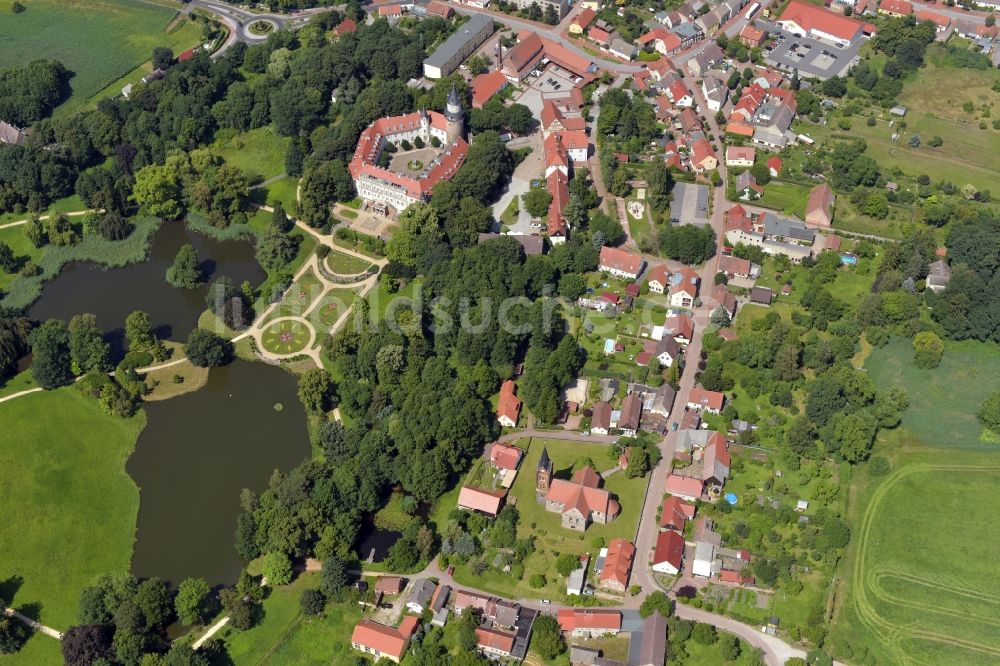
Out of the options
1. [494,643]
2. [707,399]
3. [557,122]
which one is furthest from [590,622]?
[557,122]

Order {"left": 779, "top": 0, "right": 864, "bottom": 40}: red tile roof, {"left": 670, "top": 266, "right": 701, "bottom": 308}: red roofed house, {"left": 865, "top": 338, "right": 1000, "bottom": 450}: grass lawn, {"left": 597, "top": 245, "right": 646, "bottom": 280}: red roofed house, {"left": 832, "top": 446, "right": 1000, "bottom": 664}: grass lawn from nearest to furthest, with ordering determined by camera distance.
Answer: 1. {"left": 832, "top": 446, "right": 1000, "bottom": 664}: grass lawn
2. {"left": 865, "top": 338, "right": 1000, "bottom": 450}: grass lawn
3. {"left": 670, "top": 266, "right": 701, "bottom": 308}: red roofed house
4. {"left": 597, "top": 245, "right": 646, "bottom": 280}: red roofed house
5. {"left": 779, "top": 0, "right": 864, "bottom": 40}: red tile roof

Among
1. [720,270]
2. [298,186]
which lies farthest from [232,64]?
[720,270]

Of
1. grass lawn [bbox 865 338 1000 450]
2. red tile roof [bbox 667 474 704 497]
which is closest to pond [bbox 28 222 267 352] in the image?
red tile roof [bbox 667 474 704 497]

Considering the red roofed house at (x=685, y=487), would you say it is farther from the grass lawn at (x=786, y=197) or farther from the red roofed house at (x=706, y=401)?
the grass lawn at (x=786, y=197)

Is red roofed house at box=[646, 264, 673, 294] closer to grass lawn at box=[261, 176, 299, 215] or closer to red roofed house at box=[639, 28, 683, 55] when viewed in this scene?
grass lawn at box=[261, 176, 299, 215]

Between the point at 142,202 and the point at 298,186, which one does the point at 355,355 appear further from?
the point at 142,202

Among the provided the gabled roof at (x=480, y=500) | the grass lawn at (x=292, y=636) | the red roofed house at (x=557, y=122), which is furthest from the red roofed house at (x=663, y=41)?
the grass lawn at (x=292, y=636)
